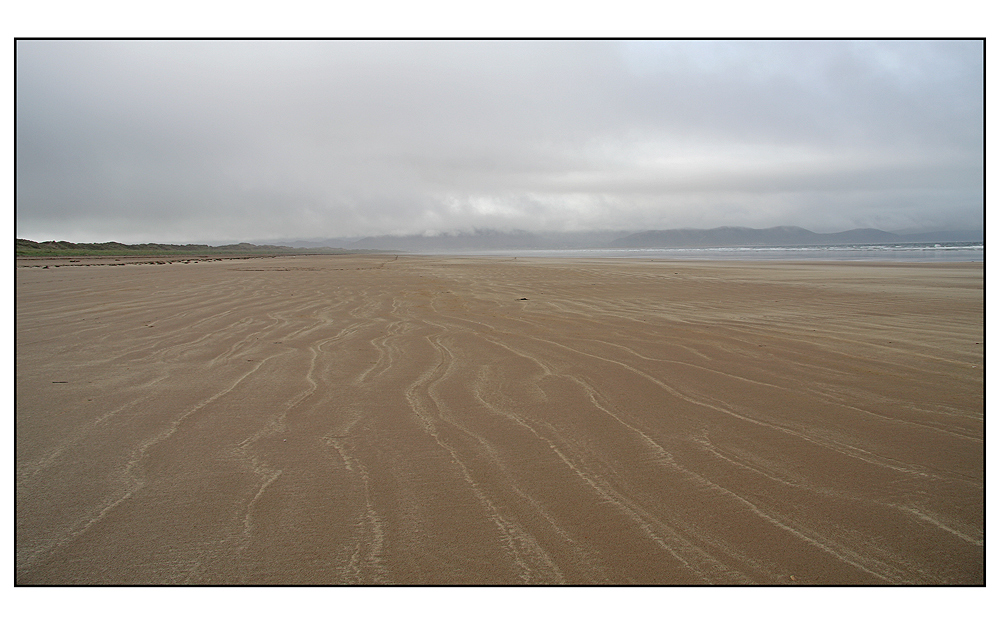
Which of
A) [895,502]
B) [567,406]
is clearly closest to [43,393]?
[567,406]

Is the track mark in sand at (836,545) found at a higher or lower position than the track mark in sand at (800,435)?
lower

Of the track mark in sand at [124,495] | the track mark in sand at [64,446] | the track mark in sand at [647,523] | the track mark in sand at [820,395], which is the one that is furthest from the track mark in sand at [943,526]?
the track mark in sand at [64,446]

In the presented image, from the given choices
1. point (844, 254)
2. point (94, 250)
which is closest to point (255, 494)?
point (844, 254)

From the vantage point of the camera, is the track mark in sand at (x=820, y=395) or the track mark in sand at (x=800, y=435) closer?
the track mark in sand at (x=800, y=435)

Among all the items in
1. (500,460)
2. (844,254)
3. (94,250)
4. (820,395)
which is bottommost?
(500,460)

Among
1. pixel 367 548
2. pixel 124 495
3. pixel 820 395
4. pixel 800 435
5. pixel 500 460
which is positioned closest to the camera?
pixel 367 548

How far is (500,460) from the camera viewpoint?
271 cm

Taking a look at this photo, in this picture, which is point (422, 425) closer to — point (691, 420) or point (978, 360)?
point (691, 420)

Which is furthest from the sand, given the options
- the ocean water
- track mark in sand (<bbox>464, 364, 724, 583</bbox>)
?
the ocean water

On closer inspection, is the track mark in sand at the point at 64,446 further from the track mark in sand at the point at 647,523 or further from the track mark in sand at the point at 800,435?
the track mark in sand at the point at 800,435

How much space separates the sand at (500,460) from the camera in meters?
1.92

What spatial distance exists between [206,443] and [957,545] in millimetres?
3597

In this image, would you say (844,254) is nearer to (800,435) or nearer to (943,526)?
(800,435)

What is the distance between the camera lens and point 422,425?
3213mm
